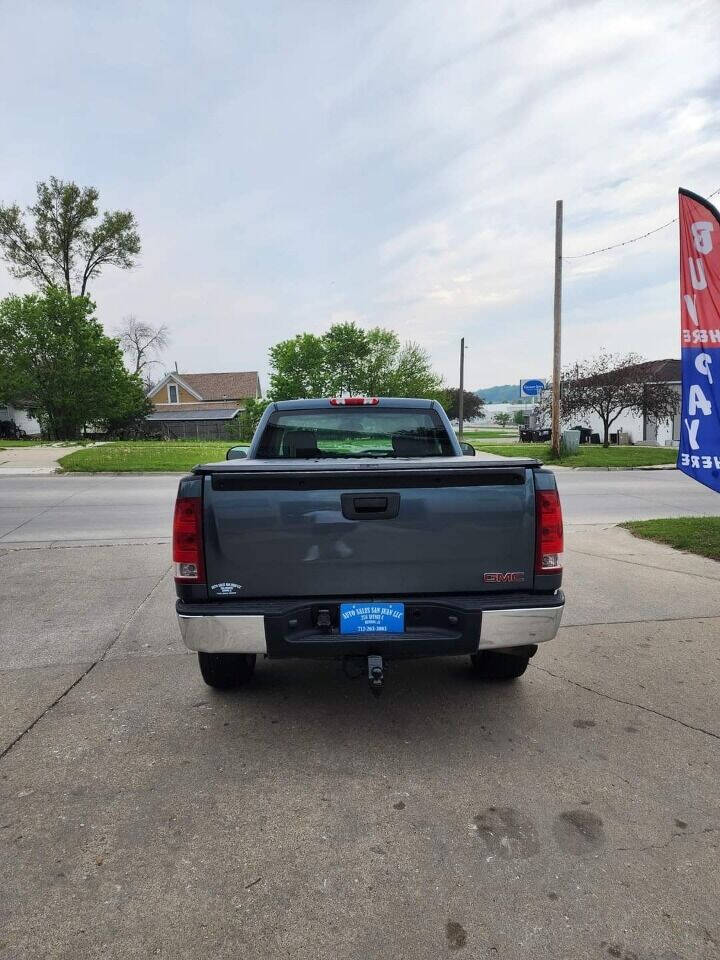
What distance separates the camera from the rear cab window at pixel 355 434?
486 cm

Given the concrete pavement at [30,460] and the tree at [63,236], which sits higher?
the tree at [63,236]

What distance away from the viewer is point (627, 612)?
5.39 metres

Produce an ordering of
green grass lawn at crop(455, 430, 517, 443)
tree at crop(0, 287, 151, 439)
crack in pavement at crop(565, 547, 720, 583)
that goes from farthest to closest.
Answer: green grass lawn at crop(455, 430, 517, 443) → tree at crop(0, 287, 151, 439) → crack in pavement at crop(565, 547, 720, 583)

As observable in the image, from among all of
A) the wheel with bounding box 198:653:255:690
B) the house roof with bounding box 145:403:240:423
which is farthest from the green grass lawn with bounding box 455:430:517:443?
the wheel with bounding box 198:653:255:690

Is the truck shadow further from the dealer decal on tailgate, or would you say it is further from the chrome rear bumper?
the dealer decal on tailgate

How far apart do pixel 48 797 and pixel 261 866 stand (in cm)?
110

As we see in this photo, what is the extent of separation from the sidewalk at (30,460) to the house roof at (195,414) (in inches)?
1160

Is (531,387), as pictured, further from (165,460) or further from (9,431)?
(9,431)

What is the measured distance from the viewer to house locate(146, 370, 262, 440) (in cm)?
5363

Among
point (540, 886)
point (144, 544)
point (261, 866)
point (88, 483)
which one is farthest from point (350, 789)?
point (88, 483)

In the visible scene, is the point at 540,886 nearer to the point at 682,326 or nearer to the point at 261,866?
the point at 261,866

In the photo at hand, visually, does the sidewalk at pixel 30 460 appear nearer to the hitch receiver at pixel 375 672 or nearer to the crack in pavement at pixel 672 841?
the hitch receiver at pixel 375 672

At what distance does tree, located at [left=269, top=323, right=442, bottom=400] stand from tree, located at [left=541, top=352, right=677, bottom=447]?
22.5 m

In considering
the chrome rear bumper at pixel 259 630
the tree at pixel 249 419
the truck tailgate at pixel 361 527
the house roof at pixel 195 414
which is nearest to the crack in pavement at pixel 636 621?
the chrome rear bumper at pixel 259 630
